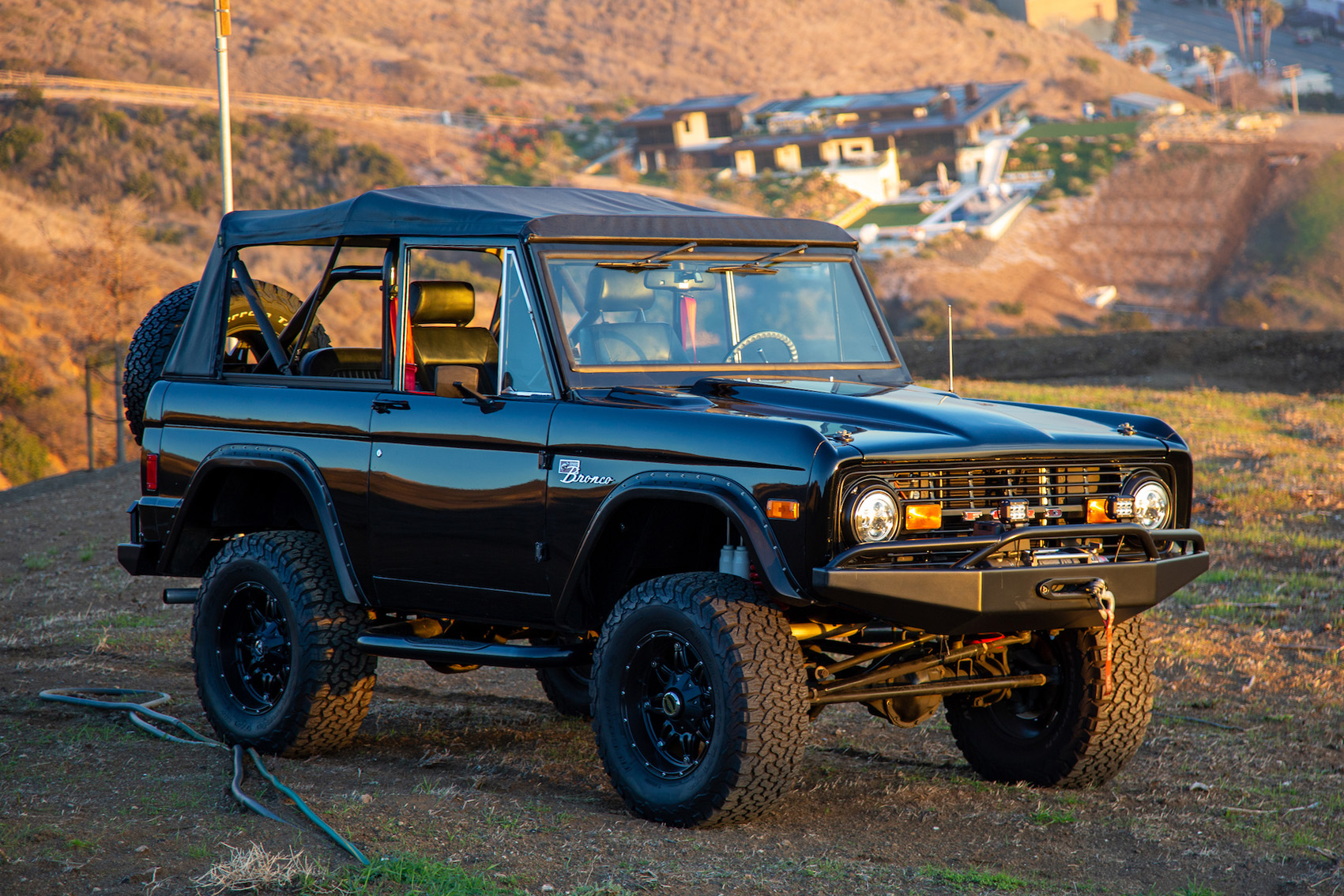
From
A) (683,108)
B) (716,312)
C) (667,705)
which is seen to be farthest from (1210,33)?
(667,705)

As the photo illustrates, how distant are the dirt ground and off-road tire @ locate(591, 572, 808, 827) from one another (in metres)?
0.12

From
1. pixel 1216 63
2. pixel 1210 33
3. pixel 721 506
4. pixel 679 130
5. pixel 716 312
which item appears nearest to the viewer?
pixel 721 506

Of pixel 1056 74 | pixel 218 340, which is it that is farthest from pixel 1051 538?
pixel 1056 74

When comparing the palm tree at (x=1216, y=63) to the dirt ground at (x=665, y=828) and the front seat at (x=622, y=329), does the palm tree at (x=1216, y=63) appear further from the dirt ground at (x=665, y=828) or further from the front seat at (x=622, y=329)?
the front seat at (x=622, y=329)

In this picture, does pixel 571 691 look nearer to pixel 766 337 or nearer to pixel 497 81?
pixel 766 337

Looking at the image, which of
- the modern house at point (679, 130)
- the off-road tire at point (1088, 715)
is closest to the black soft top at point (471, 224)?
the off-road tire at point (1088, 715)

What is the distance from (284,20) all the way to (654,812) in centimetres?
11734

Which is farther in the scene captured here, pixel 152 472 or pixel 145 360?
pixel 145 360

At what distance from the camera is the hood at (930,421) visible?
15.8 feet

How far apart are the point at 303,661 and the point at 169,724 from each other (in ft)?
Answer: 3.63

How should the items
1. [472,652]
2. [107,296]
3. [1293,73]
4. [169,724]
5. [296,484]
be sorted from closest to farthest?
[472,652] < [296,484] < [169,724] < [107,296] < [1293,73]

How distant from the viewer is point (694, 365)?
19.3 feet

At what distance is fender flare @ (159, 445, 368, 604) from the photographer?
6180 mm

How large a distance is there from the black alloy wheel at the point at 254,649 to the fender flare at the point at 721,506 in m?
1.96
